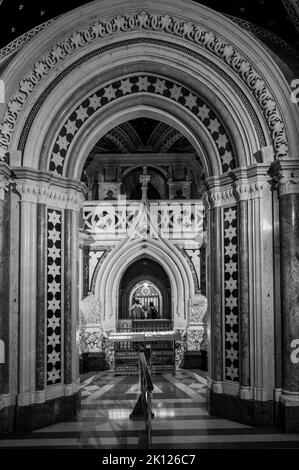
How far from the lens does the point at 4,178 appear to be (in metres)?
6.66

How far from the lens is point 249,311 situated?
6.87 metres

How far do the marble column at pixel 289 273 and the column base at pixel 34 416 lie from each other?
3.17 meters

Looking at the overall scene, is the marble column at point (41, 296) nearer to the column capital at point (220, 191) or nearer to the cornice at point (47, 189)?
the cornice at point (47, 189)

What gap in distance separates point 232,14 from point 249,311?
444 cm

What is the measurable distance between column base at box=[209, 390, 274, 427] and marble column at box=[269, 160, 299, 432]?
241mm

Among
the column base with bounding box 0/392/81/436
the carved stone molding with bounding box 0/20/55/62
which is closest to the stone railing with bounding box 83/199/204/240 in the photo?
the column base with bounding box 0/392/81/436

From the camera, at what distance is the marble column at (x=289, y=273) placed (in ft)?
21.4

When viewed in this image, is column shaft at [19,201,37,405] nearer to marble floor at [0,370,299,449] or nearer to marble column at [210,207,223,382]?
marble floor at [0,370,299,449]

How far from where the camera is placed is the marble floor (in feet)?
19.0

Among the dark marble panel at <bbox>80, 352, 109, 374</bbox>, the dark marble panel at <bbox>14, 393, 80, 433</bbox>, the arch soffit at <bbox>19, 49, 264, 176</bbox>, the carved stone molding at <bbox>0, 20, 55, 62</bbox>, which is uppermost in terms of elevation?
the carved stone molding at <bbox>0, 20, 55, 62</bbox>

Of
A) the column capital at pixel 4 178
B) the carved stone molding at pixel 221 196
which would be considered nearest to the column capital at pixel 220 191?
the carved stone molding at pixel 221 196

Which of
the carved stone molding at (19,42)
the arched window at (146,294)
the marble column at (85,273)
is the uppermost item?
the carved stone molding at (19,42)

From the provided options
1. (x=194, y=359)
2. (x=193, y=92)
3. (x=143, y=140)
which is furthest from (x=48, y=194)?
(x=143, y=140)

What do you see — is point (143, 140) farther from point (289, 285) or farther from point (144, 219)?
point (289, 285)
